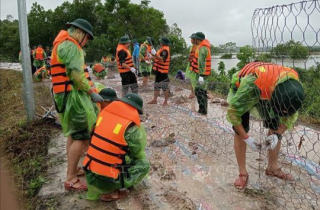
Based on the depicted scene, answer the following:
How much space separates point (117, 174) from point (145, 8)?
1489cm

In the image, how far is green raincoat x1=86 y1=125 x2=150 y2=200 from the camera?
2.40 m

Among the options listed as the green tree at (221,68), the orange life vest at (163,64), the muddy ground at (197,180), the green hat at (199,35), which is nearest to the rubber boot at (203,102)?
the muddy ground at (197,180)

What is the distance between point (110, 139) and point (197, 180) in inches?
41.7

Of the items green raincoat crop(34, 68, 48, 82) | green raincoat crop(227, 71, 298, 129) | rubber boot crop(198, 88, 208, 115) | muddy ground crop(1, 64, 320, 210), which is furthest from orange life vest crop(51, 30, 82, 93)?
green raincoat crop(34, 68, 48, 82)

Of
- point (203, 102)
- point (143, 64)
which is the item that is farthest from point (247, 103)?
point (143, 64)

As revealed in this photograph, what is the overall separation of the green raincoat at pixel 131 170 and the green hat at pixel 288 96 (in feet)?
3.60

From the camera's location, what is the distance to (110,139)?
2.32 meters

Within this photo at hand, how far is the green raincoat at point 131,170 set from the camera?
240cm

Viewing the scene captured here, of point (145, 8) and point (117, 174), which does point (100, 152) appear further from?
point (145, 8)

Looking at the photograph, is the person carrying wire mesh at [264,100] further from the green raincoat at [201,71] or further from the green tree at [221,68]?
the green tree at [221,68]

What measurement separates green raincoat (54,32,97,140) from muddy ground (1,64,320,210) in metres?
0.59

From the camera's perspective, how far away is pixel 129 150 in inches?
97.3

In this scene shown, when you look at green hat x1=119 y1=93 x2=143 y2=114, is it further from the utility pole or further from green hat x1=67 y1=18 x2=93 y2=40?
the utility pole

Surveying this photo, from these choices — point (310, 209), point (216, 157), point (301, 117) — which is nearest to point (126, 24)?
point (301, 117)
